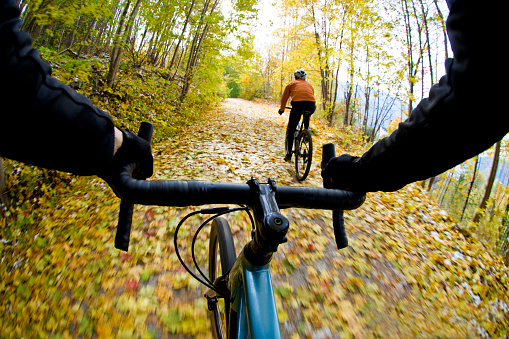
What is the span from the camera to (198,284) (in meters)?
2.46

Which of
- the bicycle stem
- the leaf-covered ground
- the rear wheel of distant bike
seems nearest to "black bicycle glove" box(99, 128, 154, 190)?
the bicycle stem

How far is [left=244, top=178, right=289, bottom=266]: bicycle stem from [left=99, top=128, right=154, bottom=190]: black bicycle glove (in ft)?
1.55

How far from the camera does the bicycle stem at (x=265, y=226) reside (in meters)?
0.72

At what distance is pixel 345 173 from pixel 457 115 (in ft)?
1.34

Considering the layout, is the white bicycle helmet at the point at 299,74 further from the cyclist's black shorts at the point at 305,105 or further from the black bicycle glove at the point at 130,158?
the black bicycle glove at the point at 130,158

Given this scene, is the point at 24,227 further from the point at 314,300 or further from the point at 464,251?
the point at 464,251

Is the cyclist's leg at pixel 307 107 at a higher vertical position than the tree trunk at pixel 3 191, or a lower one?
higher

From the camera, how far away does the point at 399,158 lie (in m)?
0.81

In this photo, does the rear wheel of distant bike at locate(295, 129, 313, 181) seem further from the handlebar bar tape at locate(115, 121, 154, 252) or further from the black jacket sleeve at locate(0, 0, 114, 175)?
the black jacket sleeve at locate(0, 0, 114, 175)

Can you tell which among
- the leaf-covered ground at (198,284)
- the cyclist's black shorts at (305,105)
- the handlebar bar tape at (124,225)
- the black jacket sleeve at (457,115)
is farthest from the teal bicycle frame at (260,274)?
the cyclist's black shorts at (305,105)

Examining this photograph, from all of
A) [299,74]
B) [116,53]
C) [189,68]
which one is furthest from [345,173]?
[189,68]

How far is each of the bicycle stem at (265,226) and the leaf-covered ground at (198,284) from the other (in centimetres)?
164

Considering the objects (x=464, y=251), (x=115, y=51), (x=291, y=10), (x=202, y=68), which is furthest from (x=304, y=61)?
(x=464, y=251)

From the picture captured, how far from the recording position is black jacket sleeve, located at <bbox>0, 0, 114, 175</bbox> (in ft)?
1.91
